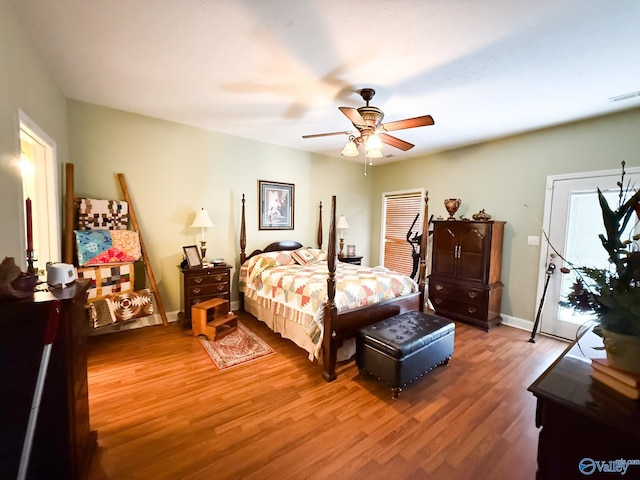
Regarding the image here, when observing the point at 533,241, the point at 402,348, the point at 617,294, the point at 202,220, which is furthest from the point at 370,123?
the point at 533,241

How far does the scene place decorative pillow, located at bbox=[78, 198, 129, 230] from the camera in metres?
2.96

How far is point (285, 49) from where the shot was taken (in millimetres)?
1964

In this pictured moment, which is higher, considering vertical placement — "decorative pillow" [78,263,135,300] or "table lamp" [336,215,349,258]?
"table lamp" [336,215,349,258]

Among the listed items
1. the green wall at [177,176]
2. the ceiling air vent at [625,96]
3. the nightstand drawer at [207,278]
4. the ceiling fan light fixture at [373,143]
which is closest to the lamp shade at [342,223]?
the green wall at [177,176]

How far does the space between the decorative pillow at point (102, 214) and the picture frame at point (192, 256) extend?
744mm

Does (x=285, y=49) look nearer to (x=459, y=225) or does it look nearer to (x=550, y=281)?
(x=459, y=225)

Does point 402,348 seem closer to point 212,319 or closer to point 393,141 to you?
point 393,141

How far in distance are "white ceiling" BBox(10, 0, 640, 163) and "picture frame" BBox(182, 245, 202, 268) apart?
1.70 meters

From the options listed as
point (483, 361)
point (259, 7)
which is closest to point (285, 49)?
point (259, 7)

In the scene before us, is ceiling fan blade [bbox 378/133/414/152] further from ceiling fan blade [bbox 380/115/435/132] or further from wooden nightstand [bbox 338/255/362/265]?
wooden nightstand [bbox 338/255/362/265]

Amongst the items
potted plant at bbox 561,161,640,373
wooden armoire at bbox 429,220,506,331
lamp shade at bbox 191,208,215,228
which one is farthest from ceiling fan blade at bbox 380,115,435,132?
lamp shade at bbox 191,208,215,228

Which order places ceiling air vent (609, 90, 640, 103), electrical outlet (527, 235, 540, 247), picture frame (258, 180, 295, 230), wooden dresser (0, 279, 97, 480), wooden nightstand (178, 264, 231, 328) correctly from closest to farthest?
wooden dresser (0, 279, 97, 480), ceiling air vent (609, 90, 640, 103), wooden nightstand (178, 264, 231, 328), electrical outlet (527, 235, 540, 247), picture frame (258, 180, 295, 230)

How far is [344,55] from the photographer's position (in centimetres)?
201

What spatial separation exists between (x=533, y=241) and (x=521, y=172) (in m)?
0.96
